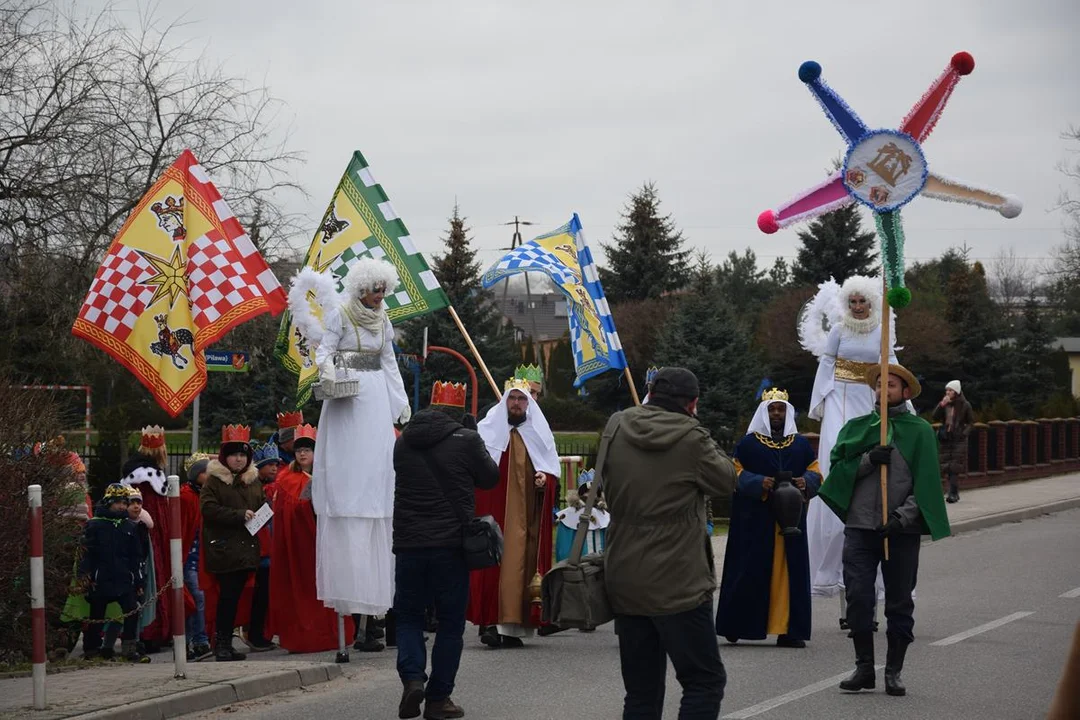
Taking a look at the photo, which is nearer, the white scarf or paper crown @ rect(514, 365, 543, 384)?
the white scarf

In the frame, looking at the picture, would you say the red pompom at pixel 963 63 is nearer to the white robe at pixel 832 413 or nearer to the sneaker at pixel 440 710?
the white robe at pixel 832 413

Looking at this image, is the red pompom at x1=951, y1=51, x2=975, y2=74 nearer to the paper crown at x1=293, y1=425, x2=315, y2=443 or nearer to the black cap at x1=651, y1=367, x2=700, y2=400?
the black cap at x1=651, y1=367, x2=700, y2=400

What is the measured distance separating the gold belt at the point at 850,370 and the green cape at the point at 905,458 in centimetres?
305

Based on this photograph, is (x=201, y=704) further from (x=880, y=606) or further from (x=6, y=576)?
(x=880, y=606)

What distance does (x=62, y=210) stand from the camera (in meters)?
19.6

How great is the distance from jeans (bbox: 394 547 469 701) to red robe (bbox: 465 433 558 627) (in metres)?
2.70

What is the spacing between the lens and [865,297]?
39.6 feet

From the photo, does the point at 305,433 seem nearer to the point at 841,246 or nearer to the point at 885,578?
the point at 885,578

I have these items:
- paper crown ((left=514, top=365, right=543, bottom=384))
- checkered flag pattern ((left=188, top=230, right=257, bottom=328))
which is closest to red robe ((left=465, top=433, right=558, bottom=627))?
paper crown ((left=514, top=365, right=543, bottom=384))

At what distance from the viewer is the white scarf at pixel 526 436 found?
36.7 ft

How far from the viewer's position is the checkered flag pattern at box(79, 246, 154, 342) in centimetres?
1145

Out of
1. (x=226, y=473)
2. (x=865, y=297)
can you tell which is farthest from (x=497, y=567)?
(x=865, y=297)

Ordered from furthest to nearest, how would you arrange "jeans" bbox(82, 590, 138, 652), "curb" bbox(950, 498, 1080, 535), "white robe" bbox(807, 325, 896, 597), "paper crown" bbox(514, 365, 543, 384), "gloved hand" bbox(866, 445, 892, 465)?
1. "curb" bbox(950, 498, 1080, 535)
2. "white robe" bbox(807, 325, 896, 597)
3. "paper crown" bbox(514, 365, 543, 384)
4. "jeans" bbox(82, 590, 138, 652)
5. "gloved hand" bbox(866, 445, 892, 465)

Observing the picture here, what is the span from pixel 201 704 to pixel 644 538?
3.25 meters
